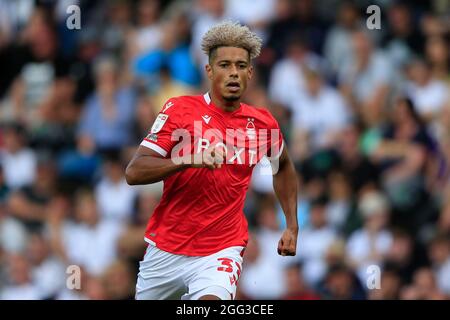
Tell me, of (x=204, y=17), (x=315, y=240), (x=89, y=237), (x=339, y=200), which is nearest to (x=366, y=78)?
(x=339, y=200)

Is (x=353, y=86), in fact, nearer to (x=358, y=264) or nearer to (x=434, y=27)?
(x=434, y=27)

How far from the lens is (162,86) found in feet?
43.2

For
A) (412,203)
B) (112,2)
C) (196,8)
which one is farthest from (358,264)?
(112,2)

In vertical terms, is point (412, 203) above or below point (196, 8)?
below

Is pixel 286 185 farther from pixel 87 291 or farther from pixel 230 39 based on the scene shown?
pixel 87 291

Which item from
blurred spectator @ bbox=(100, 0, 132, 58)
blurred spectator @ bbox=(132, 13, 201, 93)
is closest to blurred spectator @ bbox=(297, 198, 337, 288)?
blurred spectator @ bbox=(132, 13, 201, 93)

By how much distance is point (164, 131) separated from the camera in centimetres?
782

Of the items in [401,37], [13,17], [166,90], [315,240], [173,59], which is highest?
[13,17]

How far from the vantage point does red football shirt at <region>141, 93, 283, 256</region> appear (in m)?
7.86

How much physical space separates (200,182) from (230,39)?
1042 mm

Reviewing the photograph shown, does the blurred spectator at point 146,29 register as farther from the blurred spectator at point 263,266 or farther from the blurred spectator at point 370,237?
the blurred spectator at point 370,237

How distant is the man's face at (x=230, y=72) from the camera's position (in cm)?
790

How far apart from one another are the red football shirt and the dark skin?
120mm
